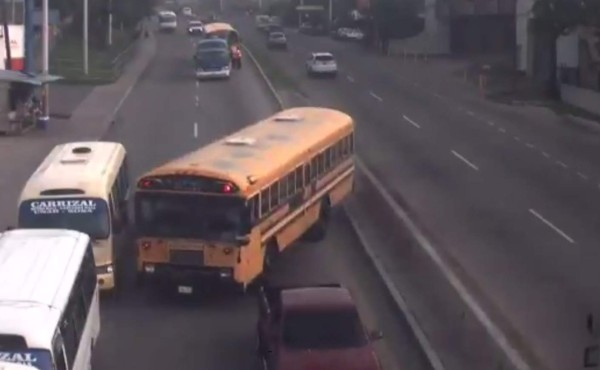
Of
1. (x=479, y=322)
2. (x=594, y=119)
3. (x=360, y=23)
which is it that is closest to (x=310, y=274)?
(x=479, y=322)

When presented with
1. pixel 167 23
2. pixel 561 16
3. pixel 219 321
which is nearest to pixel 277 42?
pixel 167 23

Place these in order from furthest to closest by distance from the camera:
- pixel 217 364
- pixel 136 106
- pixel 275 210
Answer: pixel 136 106 < pixel 275 210 < pixel 217 364

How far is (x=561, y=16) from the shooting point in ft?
190

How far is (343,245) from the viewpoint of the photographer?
26.9 metres

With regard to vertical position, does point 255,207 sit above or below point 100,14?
below

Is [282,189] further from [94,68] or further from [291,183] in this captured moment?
[94,68]

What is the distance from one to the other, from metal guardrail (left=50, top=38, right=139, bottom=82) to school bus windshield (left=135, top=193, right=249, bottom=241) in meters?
46.3

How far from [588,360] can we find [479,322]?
322 inches

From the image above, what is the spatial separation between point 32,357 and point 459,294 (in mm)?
8918

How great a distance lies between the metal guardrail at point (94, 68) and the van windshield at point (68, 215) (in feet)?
151

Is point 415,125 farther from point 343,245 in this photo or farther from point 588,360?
point 588,360

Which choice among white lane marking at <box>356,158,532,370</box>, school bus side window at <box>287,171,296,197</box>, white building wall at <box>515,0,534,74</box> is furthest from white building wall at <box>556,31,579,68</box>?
school bus side window at <box>287,171,296,197</box>

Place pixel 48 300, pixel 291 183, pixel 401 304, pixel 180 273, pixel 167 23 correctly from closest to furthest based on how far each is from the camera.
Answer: pixel 48 300 < pixel 401 304 < pixel 180 273 < pixel 291 183 < pixel 167 23

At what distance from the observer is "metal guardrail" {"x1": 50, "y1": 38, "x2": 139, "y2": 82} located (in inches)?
2709
